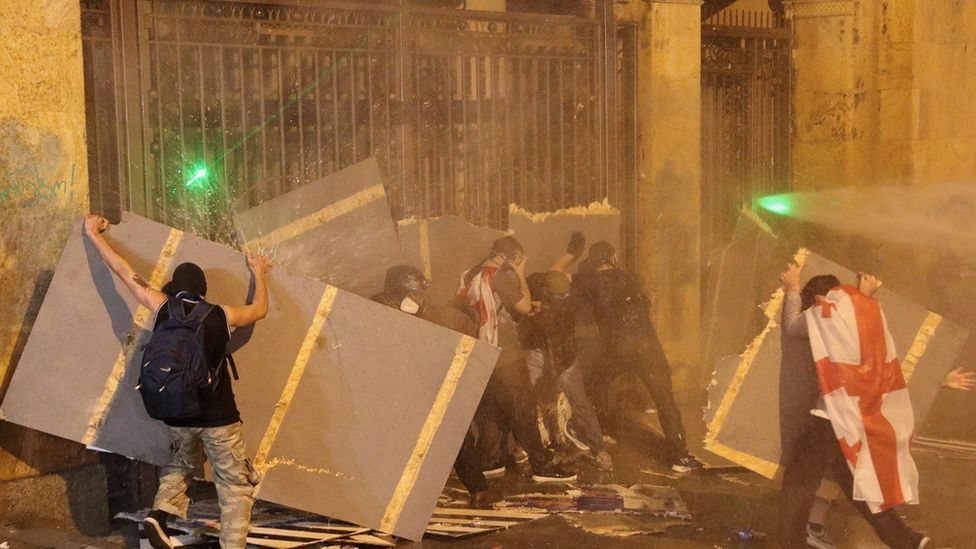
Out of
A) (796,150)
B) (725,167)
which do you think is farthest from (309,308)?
(796,150)

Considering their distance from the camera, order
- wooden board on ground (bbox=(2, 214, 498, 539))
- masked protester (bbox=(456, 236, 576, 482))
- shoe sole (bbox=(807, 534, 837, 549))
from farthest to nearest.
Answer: masked protester (bbox=(456, 236, 576, 482)) < shoe sole (bbox=(807, 534, 837, 549)) < wooden board on ground (bbox=(2, 214, 498, 539))

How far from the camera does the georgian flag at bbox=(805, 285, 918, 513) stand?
7.31 m

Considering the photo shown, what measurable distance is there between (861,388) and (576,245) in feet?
13.1

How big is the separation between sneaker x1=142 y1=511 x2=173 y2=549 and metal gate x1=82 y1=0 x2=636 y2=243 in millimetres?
2746

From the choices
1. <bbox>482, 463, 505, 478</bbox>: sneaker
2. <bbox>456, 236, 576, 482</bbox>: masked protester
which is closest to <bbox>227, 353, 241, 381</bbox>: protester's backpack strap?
<bbox>456, 236, 576, 482</bbox>: masked protester

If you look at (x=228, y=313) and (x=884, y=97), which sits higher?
(x=884, y=97)

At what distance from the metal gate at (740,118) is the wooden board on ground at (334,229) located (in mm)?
4523

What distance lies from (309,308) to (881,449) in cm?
322

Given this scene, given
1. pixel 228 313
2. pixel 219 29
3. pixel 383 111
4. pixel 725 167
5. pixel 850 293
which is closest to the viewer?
pixel 228 313

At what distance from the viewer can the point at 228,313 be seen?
6.94 metres

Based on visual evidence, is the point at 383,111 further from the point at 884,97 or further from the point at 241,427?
the point at 884,97

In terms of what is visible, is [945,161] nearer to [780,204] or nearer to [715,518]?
[780,204]

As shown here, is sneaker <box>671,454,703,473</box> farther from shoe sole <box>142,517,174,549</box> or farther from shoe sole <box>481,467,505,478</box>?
shoe sole <box>142,517,174,549</box>

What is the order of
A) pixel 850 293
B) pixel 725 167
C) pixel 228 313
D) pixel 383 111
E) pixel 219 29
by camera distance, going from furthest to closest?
pixel 725 167, pixel 383 111, pixel 219 29, pixel 850 293, pixel 228 313
